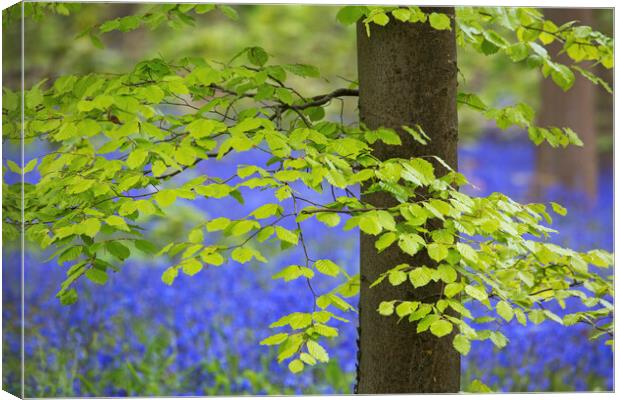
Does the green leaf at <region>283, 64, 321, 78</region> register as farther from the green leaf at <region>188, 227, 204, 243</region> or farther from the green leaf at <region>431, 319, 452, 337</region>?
the green leaf at <region>431, 319, 452, 337</region>

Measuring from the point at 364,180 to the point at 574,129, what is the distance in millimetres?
4948

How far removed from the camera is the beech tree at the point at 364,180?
149 centimetres

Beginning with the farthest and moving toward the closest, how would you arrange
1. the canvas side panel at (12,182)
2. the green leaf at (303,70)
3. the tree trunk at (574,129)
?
the tree trunk at (574,129)
the canvas side panel at (12,182)
the green leaf at (303,70)

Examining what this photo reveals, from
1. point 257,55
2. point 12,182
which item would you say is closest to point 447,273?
point 257,55

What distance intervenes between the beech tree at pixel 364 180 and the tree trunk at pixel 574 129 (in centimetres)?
438

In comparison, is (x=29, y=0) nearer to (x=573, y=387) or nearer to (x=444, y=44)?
(x=444, y=44)

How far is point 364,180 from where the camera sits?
1635mm

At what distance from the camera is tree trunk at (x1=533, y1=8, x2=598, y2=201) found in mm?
6270

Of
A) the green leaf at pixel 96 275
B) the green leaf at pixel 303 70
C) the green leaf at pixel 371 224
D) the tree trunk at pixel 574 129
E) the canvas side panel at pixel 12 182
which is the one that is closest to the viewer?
the green leaf at pixel 371 224

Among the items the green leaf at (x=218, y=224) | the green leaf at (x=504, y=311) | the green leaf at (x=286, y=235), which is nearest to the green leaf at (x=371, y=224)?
the green leaf at (x=286, y=235)

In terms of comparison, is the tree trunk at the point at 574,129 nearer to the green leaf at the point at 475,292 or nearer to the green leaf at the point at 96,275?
the green leaf at the point at 475,292

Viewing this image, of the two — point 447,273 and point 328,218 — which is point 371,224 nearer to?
point 328,218

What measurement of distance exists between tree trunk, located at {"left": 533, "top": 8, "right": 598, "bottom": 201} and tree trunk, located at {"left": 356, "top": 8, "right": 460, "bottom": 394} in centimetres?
451

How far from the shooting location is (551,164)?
6.67 m
